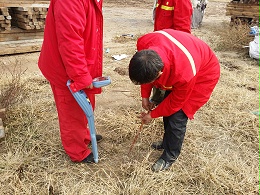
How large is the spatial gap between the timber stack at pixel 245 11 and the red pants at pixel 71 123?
7679mm

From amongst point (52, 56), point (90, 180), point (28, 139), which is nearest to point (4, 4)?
point (28, 139)

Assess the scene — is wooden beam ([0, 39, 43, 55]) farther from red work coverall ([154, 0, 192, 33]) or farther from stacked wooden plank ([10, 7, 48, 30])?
red work coverall ([154, 0, 192, 33])

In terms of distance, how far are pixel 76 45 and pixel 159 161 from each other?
4.28ft

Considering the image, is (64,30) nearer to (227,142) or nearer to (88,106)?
(88,106)

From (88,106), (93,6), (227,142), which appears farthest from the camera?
(227,142)

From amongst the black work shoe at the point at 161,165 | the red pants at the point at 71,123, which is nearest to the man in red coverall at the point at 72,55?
the red pants at the point at 71,123

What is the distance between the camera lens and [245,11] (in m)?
8.93

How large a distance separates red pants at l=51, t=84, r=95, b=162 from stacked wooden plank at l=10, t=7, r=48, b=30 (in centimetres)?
383

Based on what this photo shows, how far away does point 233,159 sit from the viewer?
9.30 feet

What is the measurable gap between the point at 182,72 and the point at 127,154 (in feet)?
3.81

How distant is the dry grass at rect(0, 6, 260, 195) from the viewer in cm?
238

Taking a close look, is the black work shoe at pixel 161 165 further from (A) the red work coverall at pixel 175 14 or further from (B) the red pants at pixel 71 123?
(A) the red work coverall at pixel 175 14

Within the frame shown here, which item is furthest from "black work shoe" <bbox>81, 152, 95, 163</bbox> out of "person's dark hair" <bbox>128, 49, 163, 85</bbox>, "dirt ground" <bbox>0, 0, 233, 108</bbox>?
"dirt ground" <bbox>0, 0, 233, 108</bbox>

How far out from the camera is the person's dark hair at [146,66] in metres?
1.82
